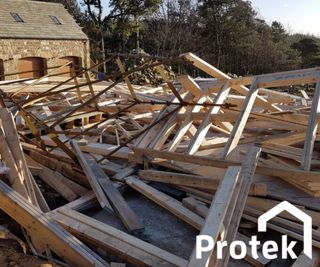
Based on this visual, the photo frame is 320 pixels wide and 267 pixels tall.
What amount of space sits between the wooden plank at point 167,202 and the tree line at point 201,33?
21615 mm

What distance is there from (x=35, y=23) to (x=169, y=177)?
18.4 meters

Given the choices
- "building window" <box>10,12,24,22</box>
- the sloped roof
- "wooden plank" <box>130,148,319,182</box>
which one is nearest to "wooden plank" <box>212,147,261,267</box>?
"wooden plank" <box>130,148,319,182</box>

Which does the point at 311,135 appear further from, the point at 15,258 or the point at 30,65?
the point at 30,65

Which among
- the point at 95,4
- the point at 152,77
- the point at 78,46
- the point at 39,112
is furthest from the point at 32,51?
the point at 39,112

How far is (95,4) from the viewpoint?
28.0 metres

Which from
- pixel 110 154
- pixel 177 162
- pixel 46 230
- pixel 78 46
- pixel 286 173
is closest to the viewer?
pixel 46 230

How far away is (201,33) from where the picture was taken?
95.7 ft

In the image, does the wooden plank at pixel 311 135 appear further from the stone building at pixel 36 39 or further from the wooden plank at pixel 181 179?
the stone building at pixel 36 39

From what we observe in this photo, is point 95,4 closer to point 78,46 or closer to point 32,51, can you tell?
point 78,46

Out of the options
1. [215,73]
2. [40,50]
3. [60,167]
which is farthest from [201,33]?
[60,167]

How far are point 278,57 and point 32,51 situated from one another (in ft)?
51.1

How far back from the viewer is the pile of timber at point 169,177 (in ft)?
12.0

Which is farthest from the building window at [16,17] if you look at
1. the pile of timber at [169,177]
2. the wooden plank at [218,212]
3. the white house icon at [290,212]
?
the white house icon at [290,212]

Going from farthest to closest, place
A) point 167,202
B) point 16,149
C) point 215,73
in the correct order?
point 215,73 < point 167,202 < point 16,149
